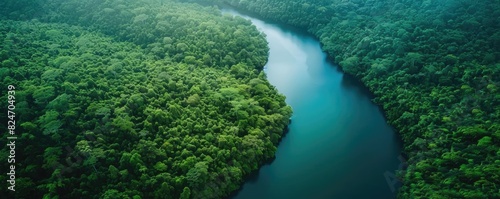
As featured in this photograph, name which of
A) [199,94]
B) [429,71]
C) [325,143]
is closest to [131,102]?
[199,94]

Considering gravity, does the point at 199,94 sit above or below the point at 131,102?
above

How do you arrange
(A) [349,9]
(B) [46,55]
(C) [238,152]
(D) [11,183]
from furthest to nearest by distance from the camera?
1. (A) [349,9]
2. (B) [46,55]
3. (C) [238,152]
4. (D) [11,183]

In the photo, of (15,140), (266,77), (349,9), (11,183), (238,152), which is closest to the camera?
(11,183)

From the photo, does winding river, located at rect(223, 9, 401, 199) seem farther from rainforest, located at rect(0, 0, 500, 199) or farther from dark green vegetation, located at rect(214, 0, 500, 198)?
dark green vegetation, located at rect(214, 0, 500, 198)

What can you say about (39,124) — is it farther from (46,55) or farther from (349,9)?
A: (349,9)

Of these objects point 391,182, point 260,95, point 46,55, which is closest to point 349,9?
point 260,95

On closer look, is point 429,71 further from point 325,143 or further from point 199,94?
point 199,94

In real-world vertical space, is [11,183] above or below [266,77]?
below

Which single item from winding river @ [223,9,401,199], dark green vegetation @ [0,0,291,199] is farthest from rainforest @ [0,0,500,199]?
winding river @ [223,9,401,199]
